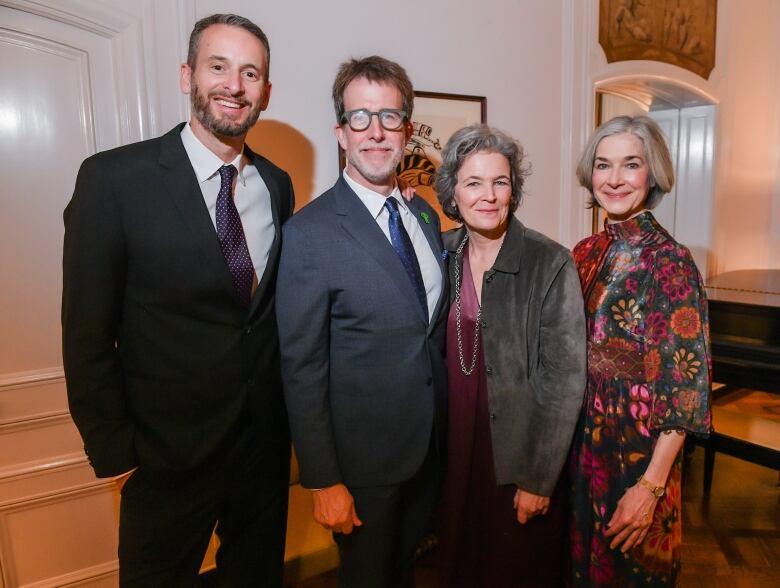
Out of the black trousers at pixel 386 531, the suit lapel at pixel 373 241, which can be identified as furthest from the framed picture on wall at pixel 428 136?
the black trousers at pixel 386 531

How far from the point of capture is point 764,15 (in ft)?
15.3

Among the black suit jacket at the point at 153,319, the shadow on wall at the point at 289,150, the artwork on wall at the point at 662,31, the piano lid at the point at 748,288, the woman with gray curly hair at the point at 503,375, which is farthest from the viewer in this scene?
the artwork on wall at the point at 662,31

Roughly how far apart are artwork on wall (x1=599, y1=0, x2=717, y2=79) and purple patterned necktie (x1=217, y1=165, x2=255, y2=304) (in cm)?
303

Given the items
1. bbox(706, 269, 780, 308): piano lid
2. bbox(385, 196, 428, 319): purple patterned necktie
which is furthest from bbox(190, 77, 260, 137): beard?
bbox(706, 269, 780, 308): piano lid

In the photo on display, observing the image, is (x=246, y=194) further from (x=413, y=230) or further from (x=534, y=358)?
(x=534, y=358)

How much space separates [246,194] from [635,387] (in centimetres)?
129

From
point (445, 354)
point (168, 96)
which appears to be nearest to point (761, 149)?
point (445, 354)

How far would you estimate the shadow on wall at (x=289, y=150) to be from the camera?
2.28m

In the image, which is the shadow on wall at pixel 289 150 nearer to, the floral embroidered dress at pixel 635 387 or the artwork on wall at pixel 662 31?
the floral embroidered dress at pixel 635 387

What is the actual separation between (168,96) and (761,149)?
5.19m

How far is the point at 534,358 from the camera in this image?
1.55m

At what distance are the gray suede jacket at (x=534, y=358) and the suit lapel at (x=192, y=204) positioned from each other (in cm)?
76

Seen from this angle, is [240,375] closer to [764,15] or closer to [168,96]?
[168,96]

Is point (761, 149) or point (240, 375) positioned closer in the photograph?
point (240, 375)
